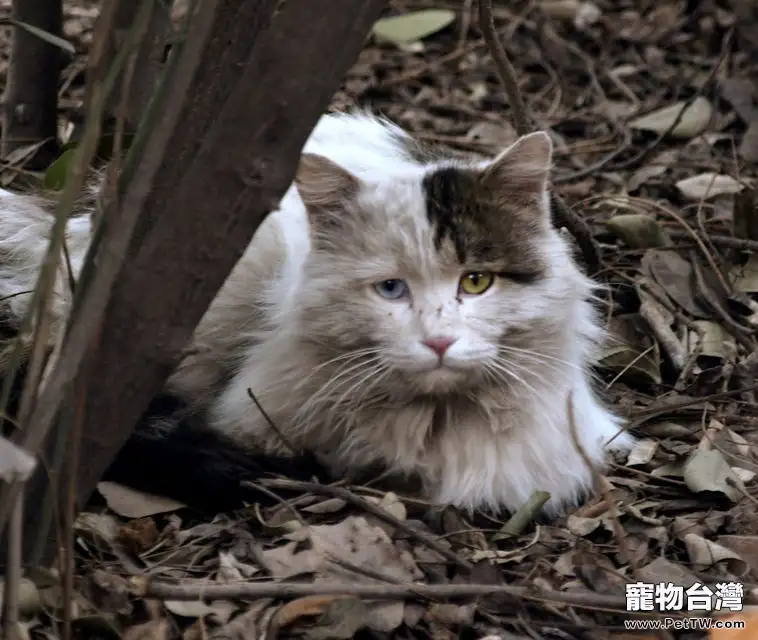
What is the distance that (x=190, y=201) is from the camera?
163 centimetres

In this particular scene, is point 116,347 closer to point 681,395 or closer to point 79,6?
point 681,395

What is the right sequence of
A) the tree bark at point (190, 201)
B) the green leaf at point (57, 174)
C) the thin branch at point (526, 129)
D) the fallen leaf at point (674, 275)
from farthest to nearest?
the fallen leaf at point (674, 275) < the thin branch at point (526, 129) < the green leaf at point (57, 174) < the tree bark at point (190, 201)

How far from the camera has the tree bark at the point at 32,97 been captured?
3.22 m

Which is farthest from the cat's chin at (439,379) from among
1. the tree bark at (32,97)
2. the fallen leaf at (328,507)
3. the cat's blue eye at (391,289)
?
the tree bark at (32,97)

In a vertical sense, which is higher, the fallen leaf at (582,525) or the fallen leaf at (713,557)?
the fallen leaf at (713,557)

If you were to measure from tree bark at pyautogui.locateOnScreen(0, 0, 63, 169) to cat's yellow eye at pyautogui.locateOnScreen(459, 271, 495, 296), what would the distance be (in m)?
1.59

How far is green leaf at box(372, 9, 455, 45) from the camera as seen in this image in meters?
4.70

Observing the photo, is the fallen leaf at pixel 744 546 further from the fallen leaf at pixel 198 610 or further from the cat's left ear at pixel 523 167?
the fallen leaf at pixel 198 610

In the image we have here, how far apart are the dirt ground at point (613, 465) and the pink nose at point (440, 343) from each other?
1.13 ft

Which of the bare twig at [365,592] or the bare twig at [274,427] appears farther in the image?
the bare twig at [274,427]

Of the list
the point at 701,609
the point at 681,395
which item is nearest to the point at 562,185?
the point at 681,395

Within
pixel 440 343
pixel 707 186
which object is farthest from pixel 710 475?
pixel 707 186

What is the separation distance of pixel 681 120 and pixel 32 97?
7.62ft

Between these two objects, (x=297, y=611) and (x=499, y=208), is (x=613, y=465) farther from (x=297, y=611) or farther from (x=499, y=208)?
(x=297, y=611)
